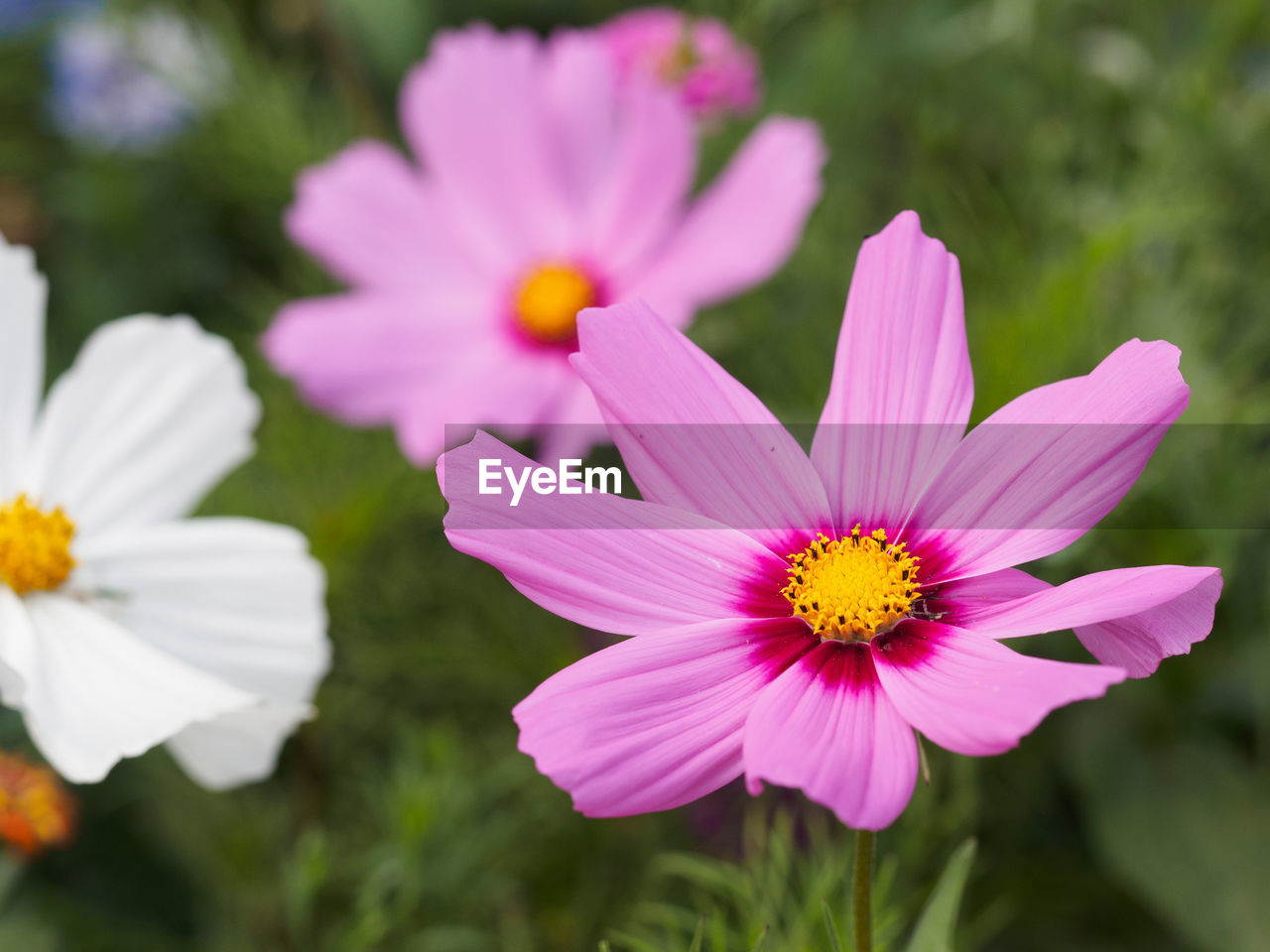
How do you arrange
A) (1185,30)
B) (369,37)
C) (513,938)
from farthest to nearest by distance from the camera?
(369,37) < (1185,30) < (513,938)

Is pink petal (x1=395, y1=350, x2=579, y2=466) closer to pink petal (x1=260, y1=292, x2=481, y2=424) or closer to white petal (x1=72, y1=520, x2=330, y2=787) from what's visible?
pink petal (x1=260, y1=292, x2=481, y2=424)

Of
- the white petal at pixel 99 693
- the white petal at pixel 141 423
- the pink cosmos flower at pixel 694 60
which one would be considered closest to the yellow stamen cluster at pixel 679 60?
the pink cosmos flower at pixel 694 60

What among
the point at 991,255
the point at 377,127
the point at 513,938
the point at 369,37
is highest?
the point at 369,37

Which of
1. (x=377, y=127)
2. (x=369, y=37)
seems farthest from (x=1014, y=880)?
(x=369, y=37)

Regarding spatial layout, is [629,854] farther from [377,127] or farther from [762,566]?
[377,127]

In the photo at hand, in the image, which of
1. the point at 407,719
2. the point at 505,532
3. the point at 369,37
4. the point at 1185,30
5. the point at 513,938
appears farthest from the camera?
the point at 369,37

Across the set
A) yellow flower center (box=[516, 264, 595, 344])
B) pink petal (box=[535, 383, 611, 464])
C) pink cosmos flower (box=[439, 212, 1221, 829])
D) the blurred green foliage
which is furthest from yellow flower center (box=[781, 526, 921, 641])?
yellow flower center (box=[516, 264, 595, 344])

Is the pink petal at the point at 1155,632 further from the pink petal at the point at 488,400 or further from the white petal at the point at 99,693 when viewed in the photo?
the pink petal at the point at 488,400
